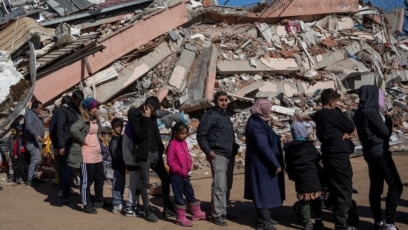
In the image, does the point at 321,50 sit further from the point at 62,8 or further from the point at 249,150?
the point at 249,150

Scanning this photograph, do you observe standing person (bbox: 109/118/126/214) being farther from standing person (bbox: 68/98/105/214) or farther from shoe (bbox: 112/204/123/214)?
standing person (bbox: 68/98/105/214)

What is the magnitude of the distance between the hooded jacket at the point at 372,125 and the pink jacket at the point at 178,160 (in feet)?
6.69

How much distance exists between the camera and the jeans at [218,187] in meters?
6.10

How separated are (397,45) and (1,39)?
46.1 feet

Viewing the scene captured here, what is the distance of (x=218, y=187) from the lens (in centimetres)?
611

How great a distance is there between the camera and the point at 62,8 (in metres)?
17.9

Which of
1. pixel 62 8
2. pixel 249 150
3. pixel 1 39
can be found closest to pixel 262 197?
pixel 249 150

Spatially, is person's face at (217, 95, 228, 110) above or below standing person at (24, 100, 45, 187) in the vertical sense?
above

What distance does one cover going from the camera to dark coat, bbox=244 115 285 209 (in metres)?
5.77

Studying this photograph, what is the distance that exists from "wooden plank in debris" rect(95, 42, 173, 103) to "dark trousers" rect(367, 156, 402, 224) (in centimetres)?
889

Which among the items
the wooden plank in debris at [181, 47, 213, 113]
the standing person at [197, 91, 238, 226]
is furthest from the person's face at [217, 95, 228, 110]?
the wooden plank in debris at [181, 47, 213, 113]

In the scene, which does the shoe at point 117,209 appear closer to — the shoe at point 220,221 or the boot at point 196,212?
the boot at point 196,212

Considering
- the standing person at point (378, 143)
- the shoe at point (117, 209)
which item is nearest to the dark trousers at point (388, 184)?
the standing person at point (378, 143)

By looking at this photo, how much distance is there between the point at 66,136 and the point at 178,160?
2.12 metres
